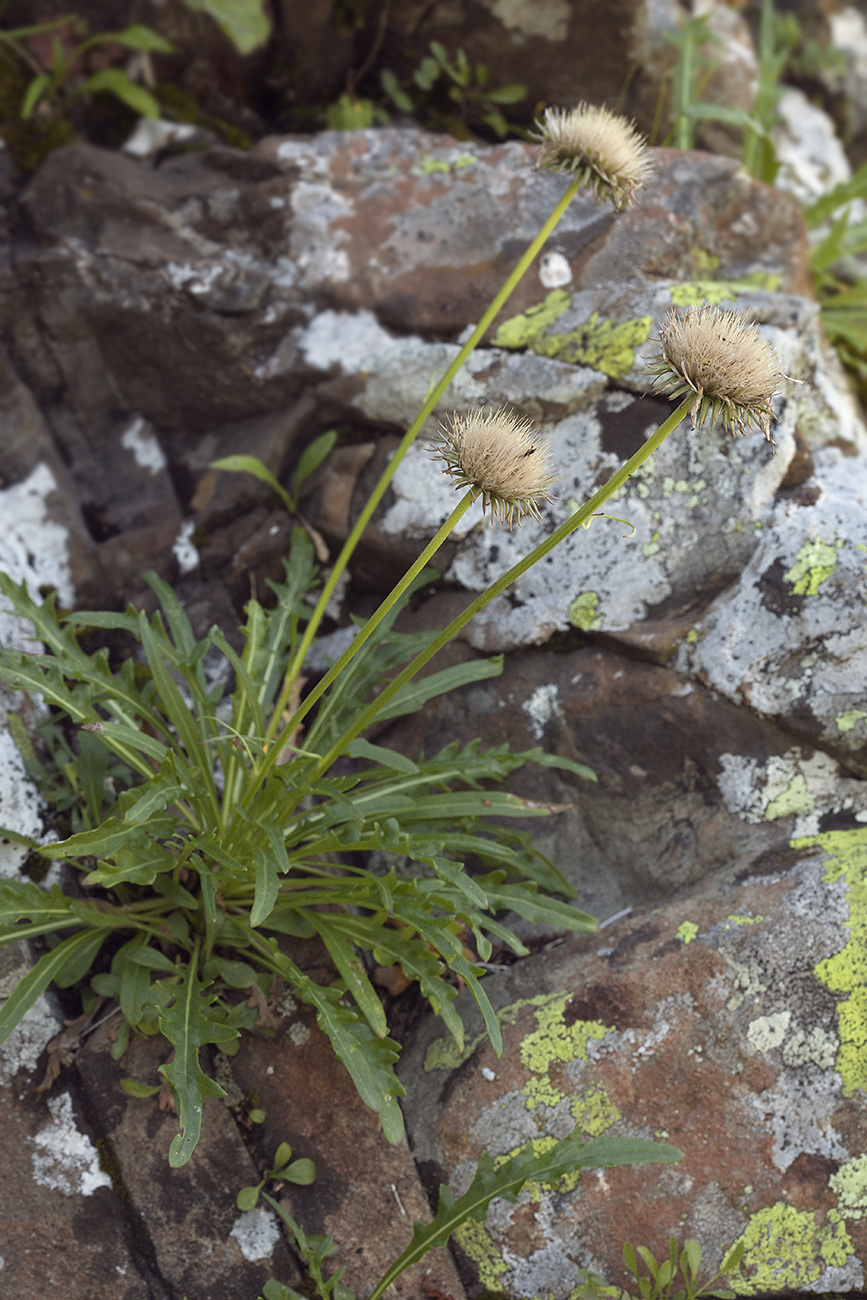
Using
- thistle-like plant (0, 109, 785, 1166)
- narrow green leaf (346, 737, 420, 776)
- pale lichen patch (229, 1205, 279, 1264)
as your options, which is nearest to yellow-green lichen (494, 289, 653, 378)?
thistle-like plant (0, 109, 785, 1166)

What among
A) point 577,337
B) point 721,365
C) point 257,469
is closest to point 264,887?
point 721,365

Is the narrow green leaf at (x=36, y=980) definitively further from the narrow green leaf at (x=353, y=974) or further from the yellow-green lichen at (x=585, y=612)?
the yellow-green lichen at (x=585, y=612)

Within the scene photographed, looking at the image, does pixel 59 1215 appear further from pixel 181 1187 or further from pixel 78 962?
pixel 78 962

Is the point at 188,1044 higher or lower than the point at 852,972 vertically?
lower

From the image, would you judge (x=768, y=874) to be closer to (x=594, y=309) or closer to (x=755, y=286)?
(x=594, y=309)

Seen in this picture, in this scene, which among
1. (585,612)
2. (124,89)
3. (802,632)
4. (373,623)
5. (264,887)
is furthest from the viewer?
(124,89)

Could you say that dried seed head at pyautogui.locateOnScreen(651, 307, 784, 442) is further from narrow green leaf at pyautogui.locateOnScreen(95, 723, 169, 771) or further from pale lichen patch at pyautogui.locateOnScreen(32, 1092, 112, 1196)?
pale lichen patch at pyautogui.locateOnScreen(32, 1092, 112, 1196)
